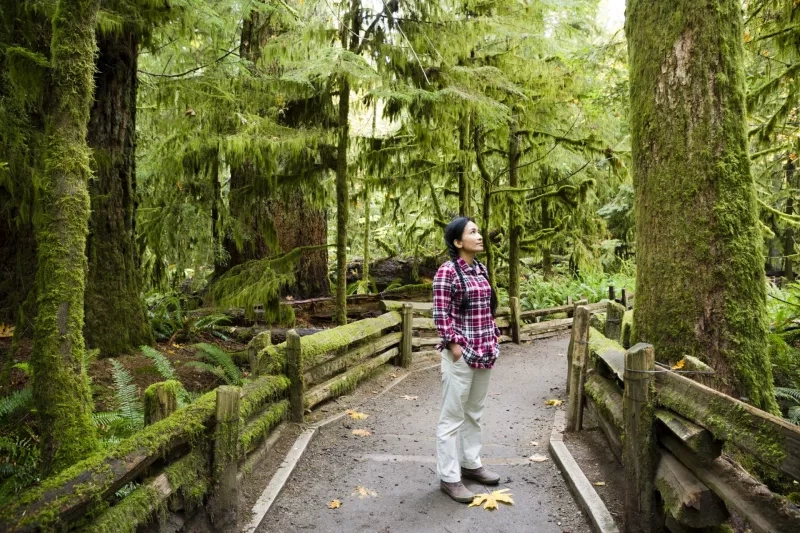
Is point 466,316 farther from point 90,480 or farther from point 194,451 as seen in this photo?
point 90,480

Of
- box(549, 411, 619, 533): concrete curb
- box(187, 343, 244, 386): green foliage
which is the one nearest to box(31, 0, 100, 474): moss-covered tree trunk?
box(187, 343, 244, 386): green foliage

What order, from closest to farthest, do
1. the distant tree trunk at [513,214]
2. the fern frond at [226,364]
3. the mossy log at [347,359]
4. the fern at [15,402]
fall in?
1. the fern at [15,402]
2. the mossy log at [347,359]
3. the fern frond at [226,364]
4. the distant tree trunk at [513,214]

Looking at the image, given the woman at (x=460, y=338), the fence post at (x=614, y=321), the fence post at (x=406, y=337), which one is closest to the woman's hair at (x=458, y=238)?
the woman at (x=460, y=338)

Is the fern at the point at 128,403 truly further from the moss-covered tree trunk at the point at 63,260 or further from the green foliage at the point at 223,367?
the moss-covered tree trunk at the point at 63,260

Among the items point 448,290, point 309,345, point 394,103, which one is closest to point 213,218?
point 394,103

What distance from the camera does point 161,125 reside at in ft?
29.1

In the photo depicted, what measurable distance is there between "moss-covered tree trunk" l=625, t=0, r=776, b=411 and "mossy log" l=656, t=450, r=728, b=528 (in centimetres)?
144

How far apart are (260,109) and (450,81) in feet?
11.0

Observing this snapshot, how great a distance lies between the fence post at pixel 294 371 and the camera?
5.98m

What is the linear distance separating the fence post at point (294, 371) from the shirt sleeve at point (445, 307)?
2.10m

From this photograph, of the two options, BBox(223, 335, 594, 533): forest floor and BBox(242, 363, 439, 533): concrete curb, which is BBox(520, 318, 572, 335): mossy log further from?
BBox(242, 363, 439, 533): concrete curb

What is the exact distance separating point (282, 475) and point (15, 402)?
2.67 metres

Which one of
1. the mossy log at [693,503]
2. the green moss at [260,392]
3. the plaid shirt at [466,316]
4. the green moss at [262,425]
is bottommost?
the green moss at [262,425]

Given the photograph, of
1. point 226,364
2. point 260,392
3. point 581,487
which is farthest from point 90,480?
point 226,364
